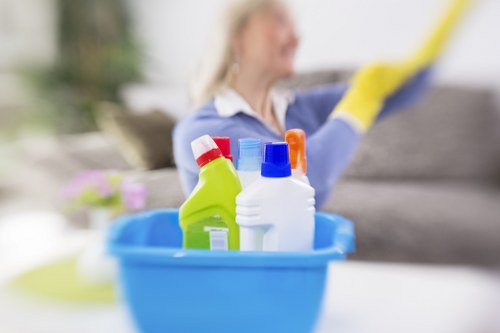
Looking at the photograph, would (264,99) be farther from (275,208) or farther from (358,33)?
(358,33)

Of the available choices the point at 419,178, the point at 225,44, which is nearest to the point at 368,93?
the point at 225,44

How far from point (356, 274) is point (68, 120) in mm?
1203

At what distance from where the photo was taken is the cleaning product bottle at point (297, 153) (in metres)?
0.40

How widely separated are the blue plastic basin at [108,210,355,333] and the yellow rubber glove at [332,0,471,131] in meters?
0.10

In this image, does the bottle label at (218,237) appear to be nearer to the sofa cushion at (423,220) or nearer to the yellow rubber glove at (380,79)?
the yellow rubber glove at (380,79)

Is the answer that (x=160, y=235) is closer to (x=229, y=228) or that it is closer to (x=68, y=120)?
(x=229, y=228)

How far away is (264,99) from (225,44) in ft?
0.17

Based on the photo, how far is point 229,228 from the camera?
39 centimetres

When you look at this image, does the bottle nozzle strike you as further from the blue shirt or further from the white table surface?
the white table surface

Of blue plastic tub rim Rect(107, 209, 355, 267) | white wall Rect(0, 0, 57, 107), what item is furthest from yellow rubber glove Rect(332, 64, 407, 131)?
white wall Rect(0, 0, 57, 107)

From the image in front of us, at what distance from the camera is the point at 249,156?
0.40 meters

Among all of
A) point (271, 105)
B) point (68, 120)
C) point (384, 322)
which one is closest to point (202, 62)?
point (271, 105)

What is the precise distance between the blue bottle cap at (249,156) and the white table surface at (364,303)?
0.15m

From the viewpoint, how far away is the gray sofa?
684mm
